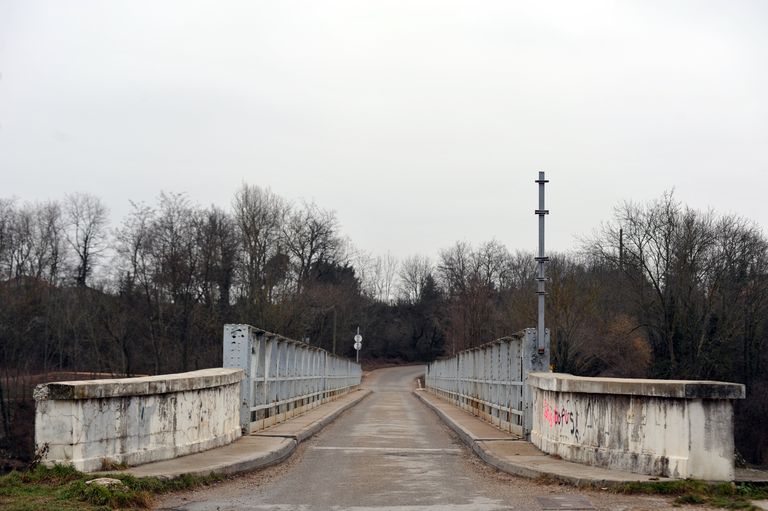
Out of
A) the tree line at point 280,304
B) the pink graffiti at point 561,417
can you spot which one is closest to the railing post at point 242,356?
the pink graffiti at point 561,417

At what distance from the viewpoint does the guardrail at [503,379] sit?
1516cm

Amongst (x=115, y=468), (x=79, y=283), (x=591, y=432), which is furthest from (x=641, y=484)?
(x=79, y=283)

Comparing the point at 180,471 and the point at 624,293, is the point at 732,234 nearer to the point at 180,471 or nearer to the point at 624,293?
the point at 624,293

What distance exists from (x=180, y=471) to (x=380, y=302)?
107 meters

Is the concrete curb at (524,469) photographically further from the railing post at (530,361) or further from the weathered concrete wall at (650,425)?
the railing post at (530,361)

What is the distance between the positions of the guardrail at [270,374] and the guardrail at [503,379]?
530 centimetres

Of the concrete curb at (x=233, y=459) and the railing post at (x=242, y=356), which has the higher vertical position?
the railing post at (x=242, y=356)

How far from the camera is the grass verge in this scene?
7.79 metres

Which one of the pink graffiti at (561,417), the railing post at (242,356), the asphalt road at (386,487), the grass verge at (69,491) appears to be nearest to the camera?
the grass verge at (69,491)

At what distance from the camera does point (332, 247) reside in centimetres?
7919

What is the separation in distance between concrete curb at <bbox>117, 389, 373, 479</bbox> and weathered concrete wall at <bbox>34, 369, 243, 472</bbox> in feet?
0.76

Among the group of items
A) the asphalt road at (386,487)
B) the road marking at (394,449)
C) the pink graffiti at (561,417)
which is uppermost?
the pink graffiti at (561,417)

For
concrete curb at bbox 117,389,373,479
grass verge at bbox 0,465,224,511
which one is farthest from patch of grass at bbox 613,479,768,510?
grass verge at bbox 0,465,224,511

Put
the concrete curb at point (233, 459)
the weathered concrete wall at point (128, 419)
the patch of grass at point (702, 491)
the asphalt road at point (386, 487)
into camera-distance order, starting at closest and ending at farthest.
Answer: the patch of grass at point (702, 491) < the asphalt road at point (386, 487) < the weathered concrete wall at point (128, 419) < the concrete curb at point (233, 459)
